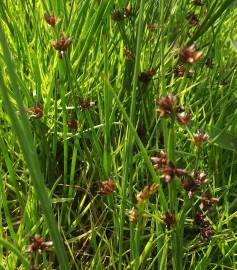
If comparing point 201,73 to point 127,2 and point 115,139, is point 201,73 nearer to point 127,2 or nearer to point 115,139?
point 127,2

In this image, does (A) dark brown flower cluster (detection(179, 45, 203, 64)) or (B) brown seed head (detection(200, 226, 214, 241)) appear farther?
(B) brown seed head (detection(200, 226, 214, 241))

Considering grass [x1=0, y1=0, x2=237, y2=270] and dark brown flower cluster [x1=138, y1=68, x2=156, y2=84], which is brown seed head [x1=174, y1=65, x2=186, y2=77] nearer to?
grass [x1=0, y1=0, x2=237, y2=270]

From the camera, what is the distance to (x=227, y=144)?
1007mm

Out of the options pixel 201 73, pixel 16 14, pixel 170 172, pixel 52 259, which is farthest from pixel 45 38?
pixel 170 172

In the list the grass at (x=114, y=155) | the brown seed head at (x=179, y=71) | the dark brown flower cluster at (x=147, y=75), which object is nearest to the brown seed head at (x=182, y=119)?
the grass at (x=114, y=155)

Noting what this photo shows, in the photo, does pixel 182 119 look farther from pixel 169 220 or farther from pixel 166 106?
pixel 169 220

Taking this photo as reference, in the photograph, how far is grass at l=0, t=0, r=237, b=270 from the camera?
75 cm

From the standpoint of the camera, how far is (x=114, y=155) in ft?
3.38

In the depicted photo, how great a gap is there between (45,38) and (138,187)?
598mm

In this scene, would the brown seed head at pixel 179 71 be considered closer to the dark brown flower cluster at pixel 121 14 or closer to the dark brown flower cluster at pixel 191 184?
the dark brown flower cluster at pixel 121 14

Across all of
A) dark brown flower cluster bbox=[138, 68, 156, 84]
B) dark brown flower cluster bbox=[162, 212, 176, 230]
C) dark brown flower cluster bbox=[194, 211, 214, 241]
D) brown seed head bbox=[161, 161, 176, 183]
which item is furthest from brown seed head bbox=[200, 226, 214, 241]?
dark brown flower cluster bbox=[138, 68, 156, 84]

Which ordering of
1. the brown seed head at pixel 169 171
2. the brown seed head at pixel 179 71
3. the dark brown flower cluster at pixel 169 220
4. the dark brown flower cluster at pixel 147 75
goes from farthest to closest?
the brown seed head at pixel 179 71 < the dark brown flower cluster at pixel 147 75 < the dark brown flower cluster at pixel 169 220 < the brown seed head at pixel 169 171

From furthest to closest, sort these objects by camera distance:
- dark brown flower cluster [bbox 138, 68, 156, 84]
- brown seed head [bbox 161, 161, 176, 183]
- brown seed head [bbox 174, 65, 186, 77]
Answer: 1. brown seed head [bbox 174, 65, 186, 77]
2. dark brown flower cluster [bbox 138, 68, 156, 84]
3. brown seed head [bbox 161, 161, 176, 183]

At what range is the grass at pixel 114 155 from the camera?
753mm
